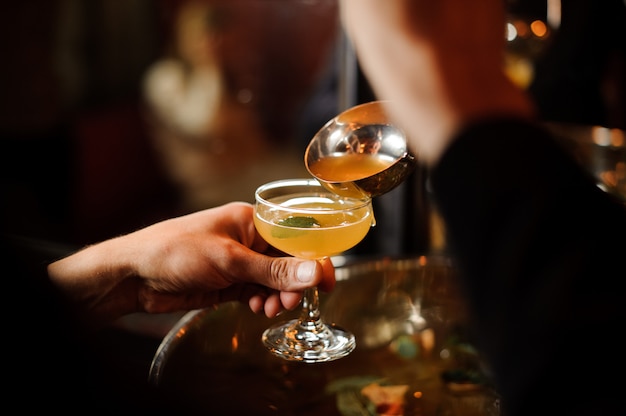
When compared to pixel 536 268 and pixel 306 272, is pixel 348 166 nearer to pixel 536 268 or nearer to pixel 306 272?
pixel 306 272

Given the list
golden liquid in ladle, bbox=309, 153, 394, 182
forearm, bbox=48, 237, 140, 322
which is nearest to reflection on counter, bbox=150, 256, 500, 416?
forearm, bbox=48, 237, 140, 322

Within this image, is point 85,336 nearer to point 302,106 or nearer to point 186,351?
point 186,351

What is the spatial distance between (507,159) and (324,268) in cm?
68

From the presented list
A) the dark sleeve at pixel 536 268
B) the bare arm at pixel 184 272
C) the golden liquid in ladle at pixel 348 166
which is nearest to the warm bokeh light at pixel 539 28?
the golden liquid in ladle at pixel 348 166

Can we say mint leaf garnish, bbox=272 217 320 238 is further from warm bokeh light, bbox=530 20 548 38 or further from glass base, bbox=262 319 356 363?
warm bokeh light, bbox=530 20 548 38

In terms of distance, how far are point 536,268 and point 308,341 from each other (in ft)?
2.33

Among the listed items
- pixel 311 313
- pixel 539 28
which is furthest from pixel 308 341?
pixel 539 28

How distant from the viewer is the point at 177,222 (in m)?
1.29

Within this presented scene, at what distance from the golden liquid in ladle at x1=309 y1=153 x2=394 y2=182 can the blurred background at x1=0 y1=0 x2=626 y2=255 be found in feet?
8.67

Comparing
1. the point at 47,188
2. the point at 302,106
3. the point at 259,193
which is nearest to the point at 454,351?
the point at 259,193

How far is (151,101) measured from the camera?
184 inches

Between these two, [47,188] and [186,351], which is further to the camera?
[47,188]

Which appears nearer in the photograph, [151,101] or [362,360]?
[362,360]

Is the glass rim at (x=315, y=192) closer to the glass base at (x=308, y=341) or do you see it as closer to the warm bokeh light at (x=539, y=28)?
the glass base at (x=308, y=341)
